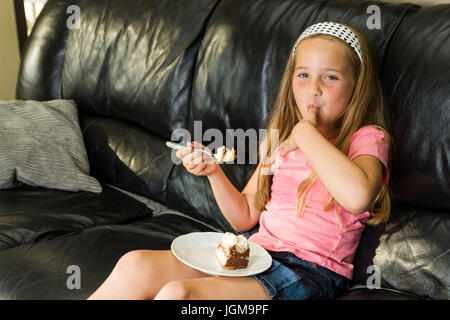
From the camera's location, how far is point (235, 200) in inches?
61.9

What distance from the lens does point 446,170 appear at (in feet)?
4.51

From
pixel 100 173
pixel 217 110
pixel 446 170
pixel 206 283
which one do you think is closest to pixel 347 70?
pixel 446 170

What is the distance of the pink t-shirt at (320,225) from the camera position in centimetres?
138

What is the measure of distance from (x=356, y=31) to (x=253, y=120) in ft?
1.37

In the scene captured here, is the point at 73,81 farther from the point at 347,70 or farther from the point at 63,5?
the point at 347,70

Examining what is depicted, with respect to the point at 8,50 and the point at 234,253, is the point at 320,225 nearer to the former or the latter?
the point at 234,253

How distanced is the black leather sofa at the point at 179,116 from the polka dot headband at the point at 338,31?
11 cm

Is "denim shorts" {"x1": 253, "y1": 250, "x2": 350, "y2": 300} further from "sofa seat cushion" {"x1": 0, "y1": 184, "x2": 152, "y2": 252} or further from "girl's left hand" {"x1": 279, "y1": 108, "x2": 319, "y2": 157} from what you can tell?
"sofa seat cushion" {"x1": 0, "y1": 184, "x2": 152, "y2": 252}

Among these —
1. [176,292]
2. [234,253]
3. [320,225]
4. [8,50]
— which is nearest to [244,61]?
[320,225]

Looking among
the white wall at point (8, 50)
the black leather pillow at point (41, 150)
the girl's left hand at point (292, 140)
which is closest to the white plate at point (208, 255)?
the girl's left hand at point (292, 140)

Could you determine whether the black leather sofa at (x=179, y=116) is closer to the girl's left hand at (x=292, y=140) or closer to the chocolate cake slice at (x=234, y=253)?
the girl's left hand at (x=292, y=140)

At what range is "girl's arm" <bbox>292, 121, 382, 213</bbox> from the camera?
124cm

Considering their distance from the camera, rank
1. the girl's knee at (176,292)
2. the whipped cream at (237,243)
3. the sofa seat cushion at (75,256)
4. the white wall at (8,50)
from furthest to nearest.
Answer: the white wall at (8,50) < the sofa seat cushion at (75,256) < the whipped cream at (237,243) < the girl's knee at (176,292)

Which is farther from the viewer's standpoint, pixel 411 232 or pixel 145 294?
pixel 411 232
